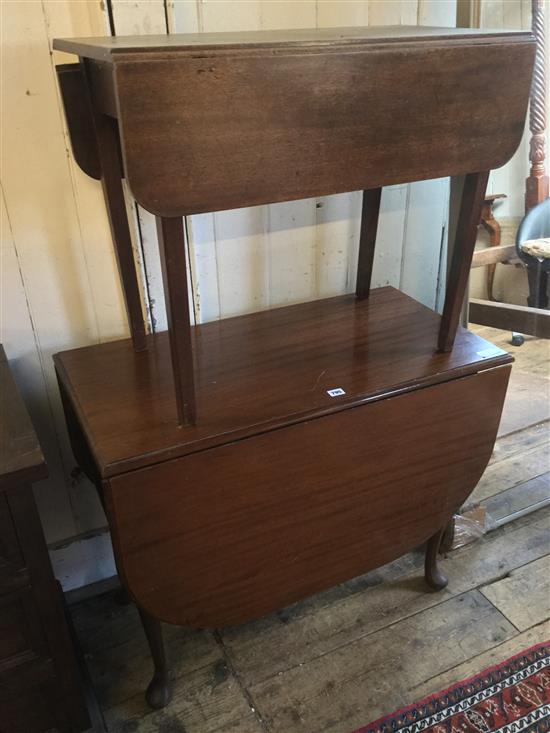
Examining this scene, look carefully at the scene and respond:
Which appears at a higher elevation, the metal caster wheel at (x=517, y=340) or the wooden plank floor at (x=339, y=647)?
the metal caster wheel at (x=517, y=340)

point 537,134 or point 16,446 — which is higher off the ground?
point 537,134

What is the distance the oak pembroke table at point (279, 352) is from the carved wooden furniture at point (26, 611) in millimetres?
113

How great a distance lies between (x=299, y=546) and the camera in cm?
123

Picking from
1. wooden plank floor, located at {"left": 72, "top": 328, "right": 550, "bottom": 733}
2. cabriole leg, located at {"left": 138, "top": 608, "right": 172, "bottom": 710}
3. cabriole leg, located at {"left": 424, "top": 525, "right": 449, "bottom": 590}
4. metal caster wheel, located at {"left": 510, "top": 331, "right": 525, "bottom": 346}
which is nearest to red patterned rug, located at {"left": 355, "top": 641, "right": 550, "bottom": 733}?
wooden plank floor, located at {"left": 72, "top": 328, "right": 550, "bottom": 733}

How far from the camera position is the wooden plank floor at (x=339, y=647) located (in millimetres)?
1318

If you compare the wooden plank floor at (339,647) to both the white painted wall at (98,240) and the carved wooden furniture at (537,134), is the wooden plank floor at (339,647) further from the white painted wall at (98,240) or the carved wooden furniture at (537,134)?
the carved wooden furniture at (537,134)

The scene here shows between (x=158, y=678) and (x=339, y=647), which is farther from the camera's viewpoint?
(x=339, y=647)

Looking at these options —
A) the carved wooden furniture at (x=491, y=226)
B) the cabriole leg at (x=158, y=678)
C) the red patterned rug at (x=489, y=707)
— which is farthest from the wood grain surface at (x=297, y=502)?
the carved wooden furniture at (x=491, y=226)

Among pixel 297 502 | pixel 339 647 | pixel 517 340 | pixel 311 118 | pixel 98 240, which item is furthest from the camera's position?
pixel 517 340

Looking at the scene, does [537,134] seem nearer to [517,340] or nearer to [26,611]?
[517,340]

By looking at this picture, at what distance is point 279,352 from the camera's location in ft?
4.32

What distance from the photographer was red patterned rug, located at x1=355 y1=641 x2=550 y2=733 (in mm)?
1278

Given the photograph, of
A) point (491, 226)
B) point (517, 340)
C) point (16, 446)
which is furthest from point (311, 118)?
point (517, 340)

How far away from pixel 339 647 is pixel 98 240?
1050mm
